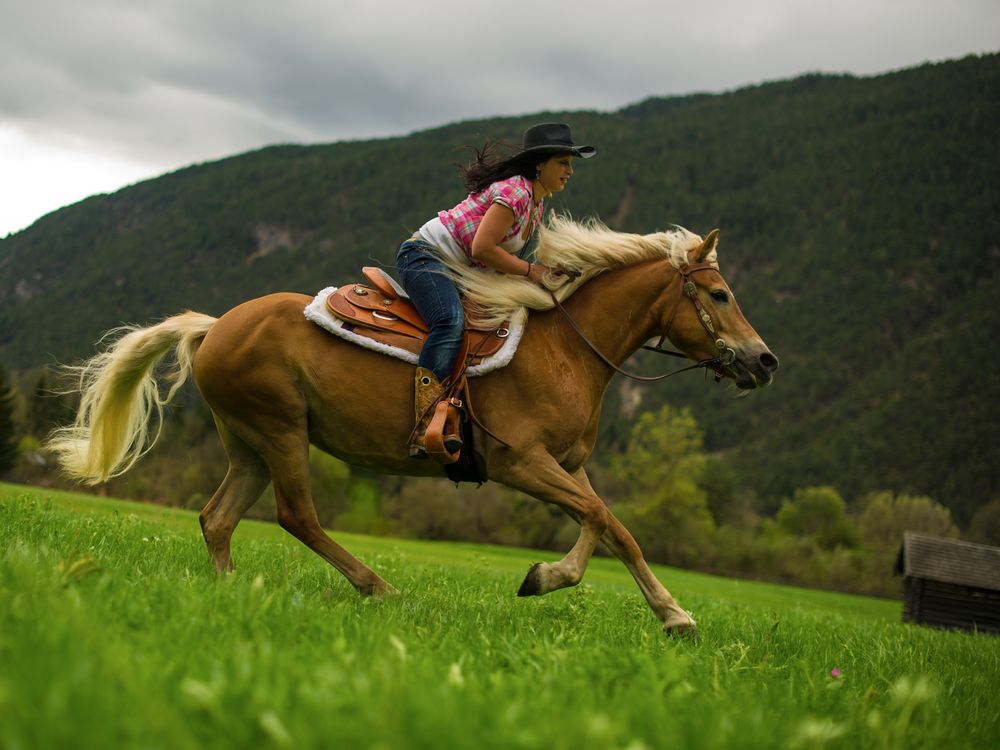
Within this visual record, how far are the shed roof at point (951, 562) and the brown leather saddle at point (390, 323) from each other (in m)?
32.2

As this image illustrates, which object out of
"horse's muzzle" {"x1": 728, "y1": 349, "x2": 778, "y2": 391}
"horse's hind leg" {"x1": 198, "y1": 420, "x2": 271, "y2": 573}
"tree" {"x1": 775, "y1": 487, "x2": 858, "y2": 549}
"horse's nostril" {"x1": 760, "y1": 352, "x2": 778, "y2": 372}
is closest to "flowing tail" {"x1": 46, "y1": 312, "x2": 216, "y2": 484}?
"horse's hind leg" {"x1": 198, "y1": 420, "x2": 271, "y2": 573}

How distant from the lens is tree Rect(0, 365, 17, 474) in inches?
2141

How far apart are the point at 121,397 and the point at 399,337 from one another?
8.83 ft

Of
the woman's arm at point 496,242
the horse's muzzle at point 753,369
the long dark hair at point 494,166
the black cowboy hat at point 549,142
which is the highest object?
the black cowboy hat at point 549,142

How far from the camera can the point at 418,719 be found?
89.8 inches

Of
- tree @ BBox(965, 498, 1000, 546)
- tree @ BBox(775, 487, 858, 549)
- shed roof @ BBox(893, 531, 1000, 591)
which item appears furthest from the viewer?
tree @ BBox(775, 487, 858, 549)

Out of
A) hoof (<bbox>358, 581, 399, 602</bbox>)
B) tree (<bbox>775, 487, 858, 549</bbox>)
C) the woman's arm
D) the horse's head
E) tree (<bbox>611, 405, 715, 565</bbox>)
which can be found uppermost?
the woman's arm

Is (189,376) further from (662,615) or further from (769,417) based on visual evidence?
(769,417)

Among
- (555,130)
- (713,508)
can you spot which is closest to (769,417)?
(713,508)

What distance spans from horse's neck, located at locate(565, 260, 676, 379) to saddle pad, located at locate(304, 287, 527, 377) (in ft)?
2.05

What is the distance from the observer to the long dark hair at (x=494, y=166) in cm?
663

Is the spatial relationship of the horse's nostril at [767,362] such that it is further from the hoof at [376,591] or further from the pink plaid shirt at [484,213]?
the hoof at [376,591]

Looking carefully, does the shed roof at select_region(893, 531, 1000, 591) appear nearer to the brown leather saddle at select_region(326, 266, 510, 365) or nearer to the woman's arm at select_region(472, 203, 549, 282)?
the woman's arm at select_region(472, 203, 549, 282)

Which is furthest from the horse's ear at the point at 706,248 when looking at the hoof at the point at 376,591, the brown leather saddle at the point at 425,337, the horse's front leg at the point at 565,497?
the hoof at the point at 376,591
